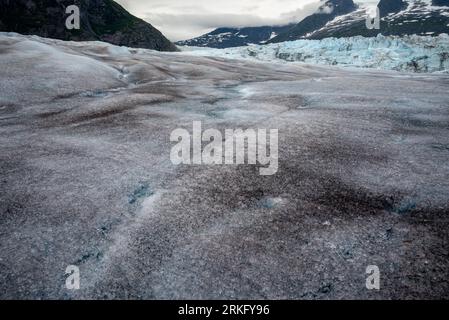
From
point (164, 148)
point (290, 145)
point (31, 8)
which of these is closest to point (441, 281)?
point (290, 145)

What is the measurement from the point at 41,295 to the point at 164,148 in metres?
5.69

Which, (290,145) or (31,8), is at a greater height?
(31,8)

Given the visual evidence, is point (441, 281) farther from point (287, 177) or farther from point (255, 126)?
point (255, 126)

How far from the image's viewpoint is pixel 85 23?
501 feet

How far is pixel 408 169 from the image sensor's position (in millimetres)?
9148

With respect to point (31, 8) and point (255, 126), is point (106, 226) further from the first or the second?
point (31, 8)

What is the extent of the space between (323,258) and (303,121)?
7.69m

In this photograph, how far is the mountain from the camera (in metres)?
133

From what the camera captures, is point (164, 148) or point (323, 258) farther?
point (164, 148)

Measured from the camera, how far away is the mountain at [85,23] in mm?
133125

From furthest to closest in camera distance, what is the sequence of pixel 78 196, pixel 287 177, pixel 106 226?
pixel 287 177
pixel 78 196
pixel 106 226

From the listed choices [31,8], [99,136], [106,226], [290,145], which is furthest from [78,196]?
[31,8]
